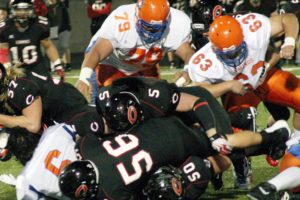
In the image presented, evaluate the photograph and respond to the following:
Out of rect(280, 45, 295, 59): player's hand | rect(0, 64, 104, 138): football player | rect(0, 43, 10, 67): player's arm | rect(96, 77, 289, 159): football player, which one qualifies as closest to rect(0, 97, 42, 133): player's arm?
rect(0, 64, 104, 138): football player

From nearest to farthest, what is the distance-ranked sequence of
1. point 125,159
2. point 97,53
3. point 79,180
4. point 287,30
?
point 79,180 → point 125,159 → point 287,30 → point 97,53

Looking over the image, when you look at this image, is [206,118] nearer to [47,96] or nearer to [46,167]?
[46,167]

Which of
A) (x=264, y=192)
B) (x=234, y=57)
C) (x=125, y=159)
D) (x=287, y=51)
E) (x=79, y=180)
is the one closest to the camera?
(x=79, y=180)

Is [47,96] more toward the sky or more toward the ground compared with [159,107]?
more toward the ground

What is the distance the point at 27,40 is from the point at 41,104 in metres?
3.06

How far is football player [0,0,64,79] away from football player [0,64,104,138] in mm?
2581

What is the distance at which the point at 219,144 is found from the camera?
4949 mm

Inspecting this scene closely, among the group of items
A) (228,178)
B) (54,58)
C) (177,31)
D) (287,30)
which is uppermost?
(287,30)

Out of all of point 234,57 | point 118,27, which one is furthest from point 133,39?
point 234,57

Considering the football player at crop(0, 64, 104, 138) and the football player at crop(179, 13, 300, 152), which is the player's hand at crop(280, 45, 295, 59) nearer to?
the football player at crop(179, 13, 300, 152)

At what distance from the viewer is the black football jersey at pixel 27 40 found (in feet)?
27.3

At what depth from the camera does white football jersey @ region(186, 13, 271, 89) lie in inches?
229

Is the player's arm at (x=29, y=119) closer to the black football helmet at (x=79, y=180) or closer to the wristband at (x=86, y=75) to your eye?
the wristband at (x=86, y=75)

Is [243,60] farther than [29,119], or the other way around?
[243,60]
